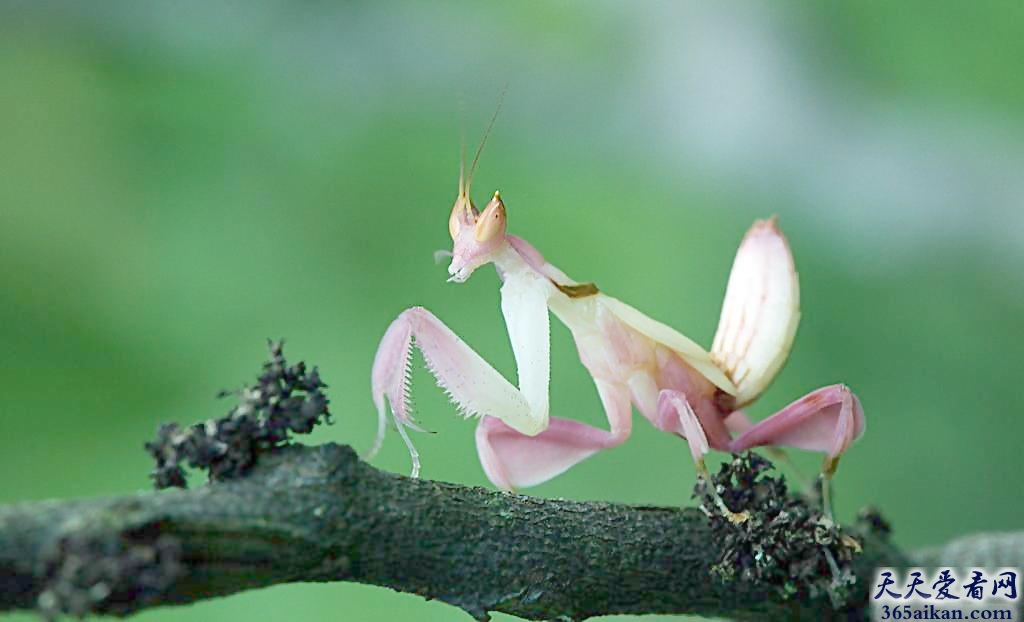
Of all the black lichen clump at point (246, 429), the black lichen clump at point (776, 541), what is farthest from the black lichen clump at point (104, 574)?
the black lichen clump at point (776, 541)

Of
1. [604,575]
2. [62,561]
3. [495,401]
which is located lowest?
[62,561]

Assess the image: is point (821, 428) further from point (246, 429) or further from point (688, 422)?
point (246, 429)

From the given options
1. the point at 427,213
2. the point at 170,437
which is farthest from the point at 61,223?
the point at 170,437

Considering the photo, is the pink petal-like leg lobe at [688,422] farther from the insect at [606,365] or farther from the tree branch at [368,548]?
the tree branch at [368,548]

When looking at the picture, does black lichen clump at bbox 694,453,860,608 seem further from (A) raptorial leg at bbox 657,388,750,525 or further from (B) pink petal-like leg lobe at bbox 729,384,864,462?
(B) pink petal-like leg lobe at bbox 729,384,864,462

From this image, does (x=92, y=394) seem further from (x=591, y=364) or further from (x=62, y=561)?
(x=62, y=561)

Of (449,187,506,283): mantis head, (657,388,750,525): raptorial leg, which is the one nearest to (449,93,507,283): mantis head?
(449,187,506,283): mantis head

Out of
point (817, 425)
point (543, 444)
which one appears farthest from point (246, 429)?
point (817, 425)
